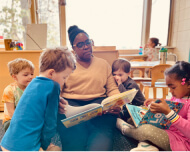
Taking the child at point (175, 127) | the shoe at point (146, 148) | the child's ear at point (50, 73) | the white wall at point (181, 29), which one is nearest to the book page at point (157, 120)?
the child at point (175, 127)

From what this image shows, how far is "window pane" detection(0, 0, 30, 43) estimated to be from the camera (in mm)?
3127

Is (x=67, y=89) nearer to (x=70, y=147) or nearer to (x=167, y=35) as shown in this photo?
(x=70, y=147)

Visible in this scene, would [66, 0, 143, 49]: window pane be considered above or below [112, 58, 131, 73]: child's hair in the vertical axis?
above

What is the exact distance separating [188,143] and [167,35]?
3.72 meters

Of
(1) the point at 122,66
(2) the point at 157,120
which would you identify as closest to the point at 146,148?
(2) the point at 157,120

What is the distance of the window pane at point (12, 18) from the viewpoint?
3127mm

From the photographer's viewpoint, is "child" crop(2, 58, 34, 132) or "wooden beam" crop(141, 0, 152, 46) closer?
"child" crop(2, 58, 34, 132)

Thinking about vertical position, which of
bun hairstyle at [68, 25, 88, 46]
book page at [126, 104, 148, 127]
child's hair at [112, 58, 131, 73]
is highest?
bun hairstyle at [68, 25, 88, 46]

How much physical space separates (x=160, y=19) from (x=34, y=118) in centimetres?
422

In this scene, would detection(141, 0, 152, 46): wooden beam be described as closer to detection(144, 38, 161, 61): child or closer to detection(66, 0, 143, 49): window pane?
detection(66, 0, 143, 49): window pane

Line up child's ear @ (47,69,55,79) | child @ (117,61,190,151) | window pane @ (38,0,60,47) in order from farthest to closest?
window pane @ (38,0,60,47), child @ (117,61,190,151), child's ear @ (47,69,55,79)

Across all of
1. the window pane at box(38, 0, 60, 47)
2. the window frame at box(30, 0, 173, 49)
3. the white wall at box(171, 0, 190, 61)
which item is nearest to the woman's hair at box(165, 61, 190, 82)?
the white wall at box(171, 0, 190, 61)

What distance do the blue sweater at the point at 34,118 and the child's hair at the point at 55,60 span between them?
4.0 inches

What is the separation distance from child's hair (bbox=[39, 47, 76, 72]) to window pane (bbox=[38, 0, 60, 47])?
8.83 feet
